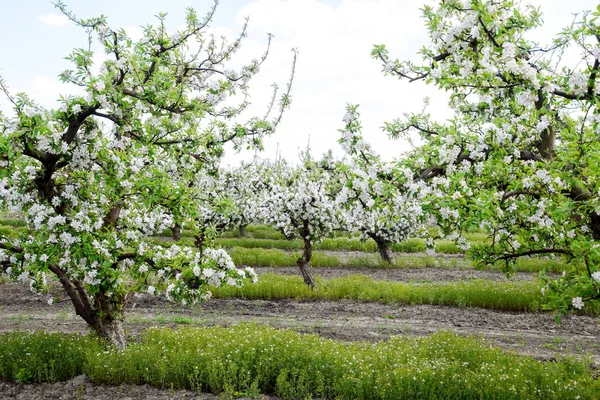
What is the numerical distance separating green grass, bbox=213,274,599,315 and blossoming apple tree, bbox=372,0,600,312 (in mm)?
A: 7437

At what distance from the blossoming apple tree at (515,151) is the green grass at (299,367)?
1.78 metres

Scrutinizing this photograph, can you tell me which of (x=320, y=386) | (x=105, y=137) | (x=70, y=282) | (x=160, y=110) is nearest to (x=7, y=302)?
(x=70, y=282)

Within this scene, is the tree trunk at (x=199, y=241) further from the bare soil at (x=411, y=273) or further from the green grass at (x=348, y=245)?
the green grass at (x=348, y=245)

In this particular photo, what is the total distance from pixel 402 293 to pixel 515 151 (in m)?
8.91

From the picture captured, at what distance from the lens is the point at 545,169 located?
Result: 725 cm

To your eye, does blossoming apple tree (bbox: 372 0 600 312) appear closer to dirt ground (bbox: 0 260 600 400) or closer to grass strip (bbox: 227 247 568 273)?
dirt ground (bbox: 0 260 600 400)

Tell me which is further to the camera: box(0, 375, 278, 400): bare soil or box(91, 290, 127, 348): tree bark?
box(91, 290, 127, 348): tree bark

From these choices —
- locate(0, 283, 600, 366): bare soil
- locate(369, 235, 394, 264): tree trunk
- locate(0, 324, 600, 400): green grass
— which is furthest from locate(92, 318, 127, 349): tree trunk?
locate(369, 235, 394, 264): tree trunk

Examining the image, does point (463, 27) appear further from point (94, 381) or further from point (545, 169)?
point (94, 381)

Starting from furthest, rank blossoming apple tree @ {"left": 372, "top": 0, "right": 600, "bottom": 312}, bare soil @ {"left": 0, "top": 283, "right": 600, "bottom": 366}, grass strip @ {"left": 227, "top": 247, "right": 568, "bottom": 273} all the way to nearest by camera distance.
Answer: grass strip @ {"left": 227, "top": 247, "right": 568, "bottom": 273} < bare soil @ {"left": 0, "top": 283, "right": 600, "bottom": 366} < blossoming apple tree @ {"left": 372, "top": 0, "right": 600, "bottom": 312}

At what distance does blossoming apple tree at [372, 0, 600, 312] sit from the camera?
6656 mm

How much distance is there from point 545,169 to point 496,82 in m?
1.55

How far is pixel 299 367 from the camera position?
337 inches

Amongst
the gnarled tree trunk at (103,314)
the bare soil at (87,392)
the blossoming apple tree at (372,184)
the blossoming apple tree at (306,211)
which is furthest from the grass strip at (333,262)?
the blossoming apple tree at (372,184)
